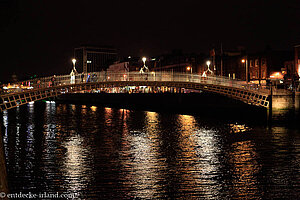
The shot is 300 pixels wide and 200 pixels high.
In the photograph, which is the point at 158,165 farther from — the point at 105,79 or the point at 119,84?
the point at 119,84

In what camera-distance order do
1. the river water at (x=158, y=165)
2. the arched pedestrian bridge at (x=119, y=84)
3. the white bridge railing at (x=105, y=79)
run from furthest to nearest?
the arched pedestrian bridge at (x=119, y=84) → the white bridge railing at (x=105, y=79) → the river water at (x=158, y=165)

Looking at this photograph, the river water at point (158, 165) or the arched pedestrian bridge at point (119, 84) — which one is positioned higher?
the arched pedestrian bridge at point (119, 84)

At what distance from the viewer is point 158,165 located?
15.7 metres

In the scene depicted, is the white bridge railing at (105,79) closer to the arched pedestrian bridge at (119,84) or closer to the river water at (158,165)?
the arched pedestrian bridge at (119,84)

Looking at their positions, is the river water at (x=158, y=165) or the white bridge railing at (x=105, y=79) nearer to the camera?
the river water at (x=158, y=165)

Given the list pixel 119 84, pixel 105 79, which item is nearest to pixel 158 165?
pixel 105 79

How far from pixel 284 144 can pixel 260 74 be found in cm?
4652

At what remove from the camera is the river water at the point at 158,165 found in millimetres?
11781

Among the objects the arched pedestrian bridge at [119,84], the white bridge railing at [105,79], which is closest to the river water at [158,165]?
the white bridge railing at [105,79]

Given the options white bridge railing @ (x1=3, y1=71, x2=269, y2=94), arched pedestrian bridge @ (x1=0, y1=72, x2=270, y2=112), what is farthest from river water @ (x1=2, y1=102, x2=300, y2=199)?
arched pedestrian bridge @ (x1=0, y1=72, x2=270, y2=112)

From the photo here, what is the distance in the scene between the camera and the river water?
11781 millimetres

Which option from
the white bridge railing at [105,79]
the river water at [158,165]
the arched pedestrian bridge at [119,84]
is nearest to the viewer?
the river water at [158,165]

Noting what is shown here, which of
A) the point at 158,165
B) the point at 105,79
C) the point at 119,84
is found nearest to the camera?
the point at 158,165

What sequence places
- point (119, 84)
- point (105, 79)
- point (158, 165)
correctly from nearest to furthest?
point (158, 165), point (105, 79), point (119, 84)
